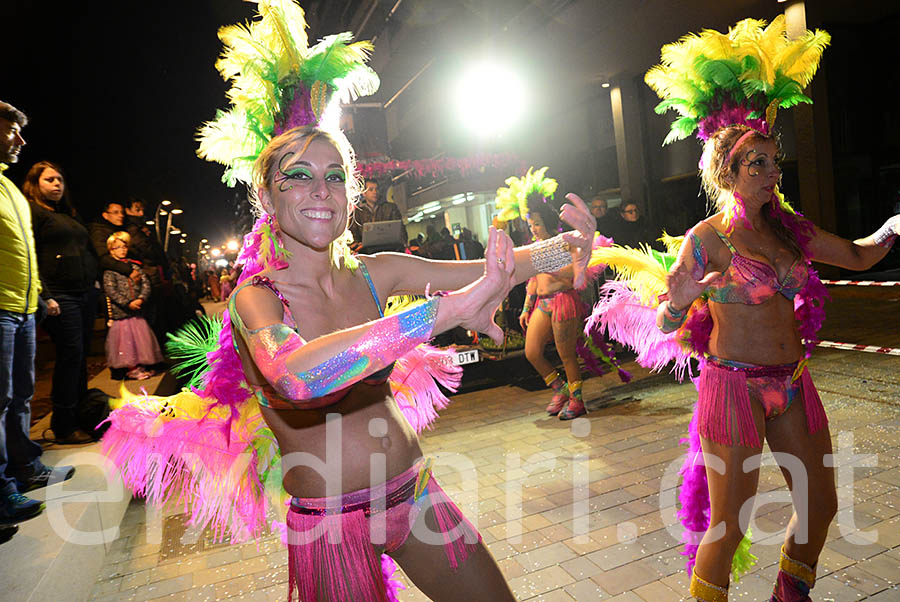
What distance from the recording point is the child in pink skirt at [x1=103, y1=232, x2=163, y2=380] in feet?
23.3

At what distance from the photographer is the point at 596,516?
12.7ft

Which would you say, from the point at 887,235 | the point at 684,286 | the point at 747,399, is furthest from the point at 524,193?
the point at 747,399

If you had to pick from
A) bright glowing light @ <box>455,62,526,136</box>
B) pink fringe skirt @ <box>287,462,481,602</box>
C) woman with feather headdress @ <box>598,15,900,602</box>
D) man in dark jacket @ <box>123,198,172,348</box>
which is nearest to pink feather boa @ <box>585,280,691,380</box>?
woman with feather headdress @ <box>598,15,900,602</box>

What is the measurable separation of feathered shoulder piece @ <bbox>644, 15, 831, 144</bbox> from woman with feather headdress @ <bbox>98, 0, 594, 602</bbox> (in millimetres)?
1422

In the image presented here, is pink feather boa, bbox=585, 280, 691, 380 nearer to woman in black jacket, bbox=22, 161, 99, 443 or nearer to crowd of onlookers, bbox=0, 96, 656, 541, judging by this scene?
crowd of onlookers, bbox=0, 96, 656, 541

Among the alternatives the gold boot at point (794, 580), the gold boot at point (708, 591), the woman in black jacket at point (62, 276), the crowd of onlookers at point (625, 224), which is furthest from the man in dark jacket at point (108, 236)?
the gold boot at point (794, 580)

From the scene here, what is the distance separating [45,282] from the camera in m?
4.55

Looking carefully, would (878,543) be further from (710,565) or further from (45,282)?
(45,282)

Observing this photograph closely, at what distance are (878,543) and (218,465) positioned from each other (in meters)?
3.37

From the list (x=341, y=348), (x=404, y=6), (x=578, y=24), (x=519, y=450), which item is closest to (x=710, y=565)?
(x=341, y=348)

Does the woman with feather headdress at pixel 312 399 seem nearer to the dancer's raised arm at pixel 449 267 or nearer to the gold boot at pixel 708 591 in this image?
the dancer's raised arm at pixel 449 267

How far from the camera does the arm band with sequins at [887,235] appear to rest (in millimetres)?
2729

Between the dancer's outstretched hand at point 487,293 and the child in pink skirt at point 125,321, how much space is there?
6.87 meters

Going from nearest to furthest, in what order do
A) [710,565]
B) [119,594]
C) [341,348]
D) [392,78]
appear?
[341,348] < [710,565] < [119,594] < [392,78]
